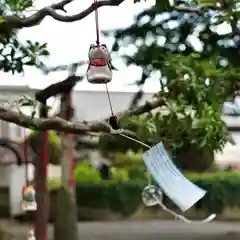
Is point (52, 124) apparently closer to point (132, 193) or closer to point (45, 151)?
point (45, 151)

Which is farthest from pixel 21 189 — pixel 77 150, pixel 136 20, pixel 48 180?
pixel 136 20

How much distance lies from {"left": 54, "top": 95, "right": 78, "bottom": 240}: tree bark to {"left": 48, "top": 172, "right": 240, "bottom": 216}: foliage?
0.04 m

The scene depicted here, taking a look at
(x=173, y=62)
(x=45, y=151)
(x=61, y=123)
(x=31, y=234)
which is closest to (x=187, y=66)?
(x=173, y=62)

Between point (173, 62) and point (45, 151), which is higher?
point (173, 62)

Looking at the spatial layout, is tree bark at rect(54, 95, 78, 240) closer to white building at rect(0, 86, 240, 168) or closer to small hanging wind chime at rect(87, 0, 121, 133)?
white building at rect(0, 86, 240, 168)

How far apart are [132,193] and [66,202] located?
201mm

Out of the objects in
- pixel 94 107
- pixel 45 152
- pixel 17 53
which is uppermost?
pixel 17 53

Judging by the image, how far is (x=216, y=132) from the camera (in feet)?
3.29

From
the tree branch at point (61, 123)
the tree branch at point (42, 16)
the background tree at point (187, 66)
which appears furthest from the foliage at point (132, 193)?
the tree branch at point (42, 16)

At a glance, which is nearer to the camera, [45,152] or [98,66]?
[98,66]

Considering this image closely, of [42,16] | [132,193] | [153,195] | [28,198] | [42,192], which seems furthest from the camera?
[132,193]

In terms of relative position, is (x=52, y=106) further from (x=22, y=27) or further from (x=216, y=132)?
(x=216, y=132)

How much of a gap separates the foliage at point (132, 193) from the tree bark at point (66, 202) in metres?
0.04

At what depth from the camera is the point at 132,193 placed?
1.64m
